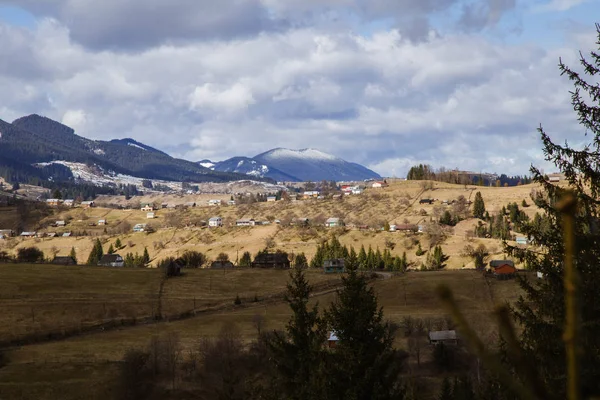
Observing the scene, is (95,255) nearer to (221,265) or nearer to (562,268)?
(221,265)

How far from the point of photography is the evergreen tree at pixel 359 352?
24.8 metres

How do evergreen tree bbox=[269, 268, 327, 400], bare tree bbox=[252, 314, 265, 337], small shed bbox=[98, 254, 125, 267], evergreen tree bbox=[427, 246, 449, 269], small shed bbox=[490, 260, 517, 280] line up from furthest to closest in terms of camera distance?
1. small shed bbox=[98, 254, 125, 267]
2. evergreen tree bbox=[427, 246, 449, 269]
3. small shed bbox=[490, 260, 517, 280]
4. bare tree bbox=[252, 314, 265, 337]
5. evergreen tree bbox=[269, 268, 327, 400]

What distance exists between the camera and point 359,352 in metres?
25.3

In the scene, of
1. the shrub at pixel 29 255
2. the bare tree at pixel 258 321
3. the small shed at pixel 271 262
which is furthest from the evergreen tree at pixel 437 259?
the shrub at pixel 29 255

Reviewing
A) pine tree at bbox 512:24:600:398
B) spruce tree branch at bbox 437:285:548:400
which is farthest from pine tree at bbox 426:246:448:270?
spruce tree branch at bbox 437:285:548:400

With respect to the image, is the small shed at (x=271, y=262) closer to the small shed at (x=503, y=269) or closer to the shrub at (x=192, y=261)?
the shrub at (x=192, y=261)

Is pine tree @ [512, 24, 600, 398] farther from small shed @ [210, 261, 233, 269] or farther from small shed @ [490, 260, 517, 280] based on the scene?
small shed @ [210, 261, 233, 269]

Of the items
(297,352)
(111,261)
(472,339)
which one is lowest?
(297,352)

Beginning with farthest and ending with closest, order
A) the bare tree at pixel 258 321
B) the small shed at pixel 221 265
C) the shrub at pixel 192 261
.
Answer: the shrub at pixel 192 261, the small shed at pixel 221 265, the bare tree at pixel 258 321

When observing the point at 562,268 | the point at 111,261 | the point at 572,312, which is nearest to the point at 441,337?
the point at 562,268

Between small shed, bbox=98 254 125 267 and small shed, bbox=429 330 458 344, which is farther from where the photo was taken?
small shed, bbox=98 254 125 267

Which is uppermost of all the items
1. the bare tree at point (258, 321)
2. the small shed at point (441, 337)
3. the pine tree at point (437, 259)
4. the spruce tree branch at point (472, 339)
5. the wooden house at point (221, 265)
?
the pine tree at point (437, 259)

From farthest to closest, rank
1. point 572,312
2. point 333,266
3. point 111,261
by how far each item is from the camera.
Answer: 1. point 111,261
2. point 333,266
3. point 572,312

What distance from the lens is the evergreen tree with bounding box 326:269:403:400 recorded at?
24.8 meters
